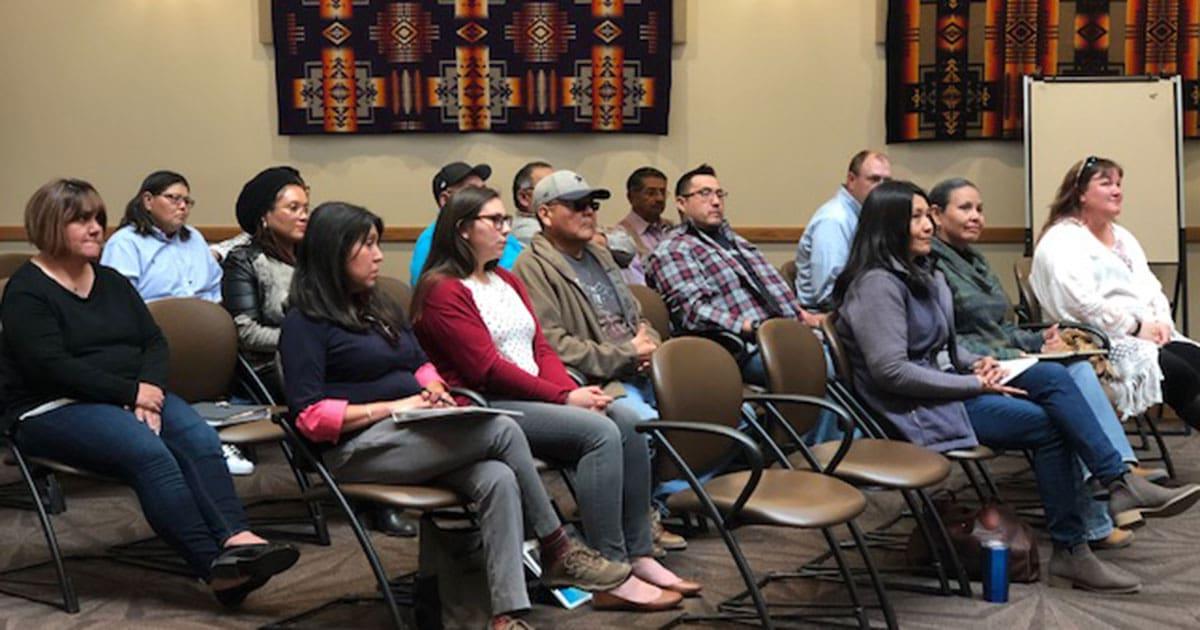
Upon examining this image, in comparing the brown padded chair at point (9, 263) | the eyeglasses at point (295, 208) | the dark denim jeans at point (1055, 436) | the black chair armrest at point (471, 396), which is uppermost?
the eyeglasses at point (295, 208)

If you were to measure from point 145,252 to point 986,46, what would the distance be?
4.30m

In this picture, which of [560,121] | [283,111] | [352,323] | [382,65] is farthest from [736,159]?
[352,323]

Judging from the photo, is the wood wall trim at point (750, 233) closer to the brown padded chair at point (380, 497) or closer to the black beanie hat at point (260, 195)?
the black beanie hat at point (260, 195)

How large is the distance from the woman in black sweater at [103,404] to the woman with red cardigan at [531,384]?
0.71m

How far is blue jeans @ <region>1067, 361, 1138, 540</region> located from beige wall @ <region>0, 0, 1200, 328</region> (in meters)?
2.55

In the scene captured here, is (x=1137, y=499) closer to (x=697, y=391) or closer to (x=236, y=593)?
(x=697, y=391)

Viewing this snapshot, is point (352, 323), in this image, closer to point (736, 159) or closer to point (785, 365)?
point (785, 365)

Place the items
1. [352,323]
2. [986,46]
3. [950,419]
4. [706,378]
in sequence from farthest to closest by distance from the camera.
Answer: [986,46], [950,419], [706,378], [352,323]

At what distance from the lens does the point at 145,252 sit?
4988mm

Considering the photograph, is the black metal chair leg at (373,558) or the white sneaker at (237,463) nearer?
the black metal chair leg at (373,558)

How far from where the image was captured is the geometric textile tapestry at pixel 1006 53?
6.50m

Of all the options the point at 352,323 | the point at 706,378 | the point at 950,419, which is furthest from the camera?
the point at 950,419

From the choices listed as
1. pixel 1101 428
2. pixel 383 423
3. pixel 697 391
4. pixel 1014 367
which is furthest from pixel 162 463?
pixel 1101 428

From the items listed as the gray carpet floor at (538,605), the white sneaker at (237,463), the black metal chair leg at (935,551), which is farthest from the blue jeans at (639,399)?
the white sneaker at (237,463)
